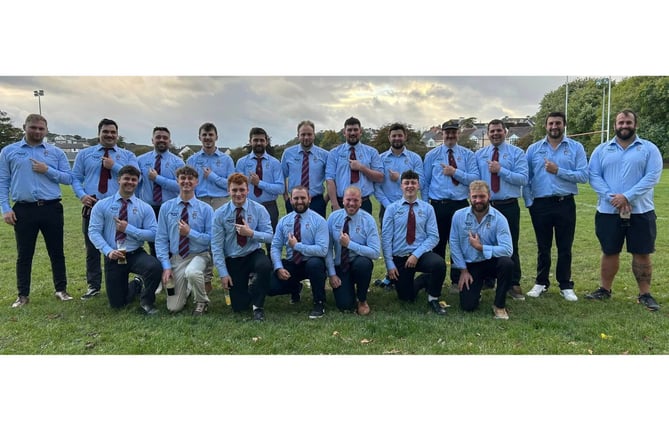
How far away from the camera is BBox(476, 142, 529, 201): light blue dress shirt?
608cm

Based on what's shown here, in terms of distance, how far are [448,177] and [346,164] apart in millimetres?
1479

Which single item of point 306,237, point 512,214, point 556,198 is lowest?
point 306,237

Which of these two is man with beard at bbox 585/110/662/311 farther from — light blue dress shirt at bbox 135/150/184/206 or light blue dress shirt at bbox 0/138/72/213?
light blue dress shirt at bbox 0/138/72/213

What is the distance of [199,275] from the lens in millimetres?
5488

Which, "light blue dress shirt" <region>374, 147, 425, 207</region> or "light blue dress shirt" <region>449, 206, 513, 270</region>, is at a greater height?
"light blue dress shirt" <region>374, 147, 425, 207</region>

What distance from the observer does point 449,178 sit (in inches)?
250

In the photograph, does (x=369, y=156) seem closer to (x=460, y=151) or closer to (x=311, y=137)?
(x=311, y=137)

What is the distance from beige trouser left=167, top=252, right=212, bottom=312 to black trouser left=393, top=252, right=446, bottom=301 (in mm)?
2511

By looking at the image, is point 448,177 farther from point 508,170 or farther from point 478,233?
point 478,233

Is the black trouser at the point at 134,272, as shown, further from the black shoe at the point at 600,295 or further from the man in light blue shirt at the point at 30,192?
the black shoe at the point at 600,295

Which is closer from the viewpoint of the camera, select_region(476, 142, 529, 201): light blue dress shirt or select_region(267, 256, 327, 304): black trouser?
select_region(267, 256, 327, 304): black trouser

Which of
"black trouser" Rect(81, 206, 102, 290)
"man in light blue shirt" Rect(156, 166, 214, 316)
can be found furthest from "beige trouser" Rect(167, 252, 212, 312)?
"black trouser" Rect(81, 206, 102, 290)

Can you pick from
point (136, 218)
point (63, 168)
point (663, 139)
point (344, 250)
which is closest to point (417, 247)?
point (344, 250)

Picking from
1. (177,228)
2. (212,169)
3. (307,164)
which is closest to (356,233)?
(307,164)
